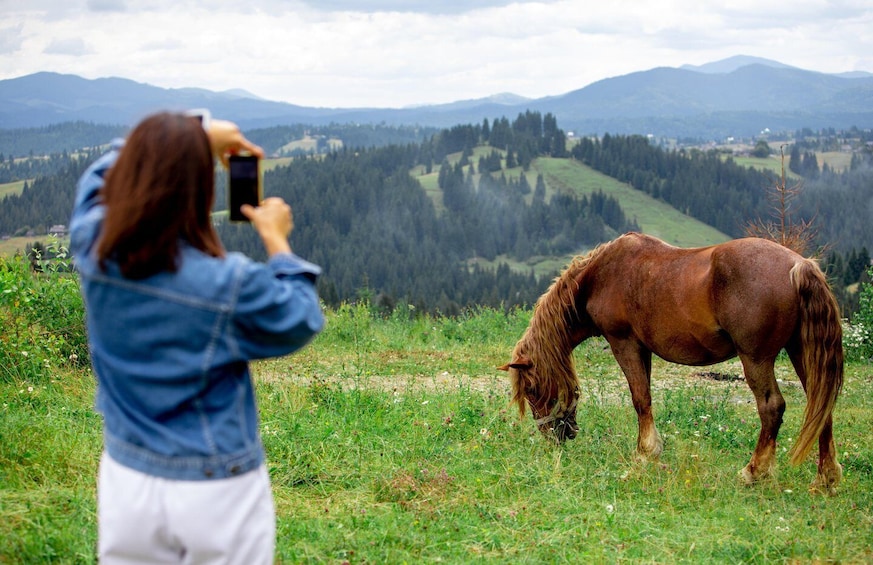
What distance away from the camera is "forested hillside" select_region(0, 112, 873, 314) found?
87875 mm

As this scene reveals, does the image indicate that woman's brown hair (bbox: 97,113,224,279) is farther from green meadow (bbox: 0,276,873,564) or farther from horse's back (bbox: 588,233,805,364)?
horse's back (bbox: 588,233,805,364)

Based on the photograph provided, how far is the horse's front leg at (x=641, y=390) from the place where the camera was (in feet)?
20.3

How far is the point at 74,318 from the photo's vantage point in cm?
872

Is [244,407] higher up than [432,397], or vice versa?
[244,407]

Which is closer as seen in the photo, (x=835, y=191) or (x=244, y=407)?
(x=244, y=407)

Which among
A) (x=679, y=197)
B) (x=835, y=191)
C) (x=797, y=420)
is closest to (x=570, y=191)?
(x=679, y=197)

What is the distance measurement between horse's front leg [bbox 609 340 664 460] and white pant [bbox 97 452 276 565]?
446cm

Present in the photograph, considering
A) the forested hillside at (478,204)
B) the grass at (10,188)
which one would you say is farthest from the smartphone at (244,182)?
the grass at (10,188)

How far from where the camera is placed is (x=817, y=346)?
5.50 metres

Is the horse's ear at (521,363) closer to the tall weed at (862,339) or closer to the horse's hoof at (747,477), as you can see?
the horse's hoof at (747,477)

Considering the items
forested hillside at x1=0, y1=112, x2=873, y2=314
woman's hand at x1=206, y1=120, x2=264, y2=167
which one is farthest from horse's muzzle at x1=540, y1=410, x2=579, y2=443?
forested hillside at x1=0, y1=112, x2=873, y2=314

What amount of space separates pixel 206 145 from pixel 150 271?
0.36m

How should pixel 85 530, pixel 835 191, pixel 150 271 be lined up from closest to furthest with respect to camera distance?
pixel 150 271, pixel 85 530, pixel 835 191

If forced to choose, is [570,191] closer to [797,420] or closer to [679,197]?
[679,197]
